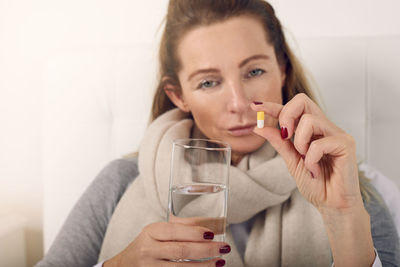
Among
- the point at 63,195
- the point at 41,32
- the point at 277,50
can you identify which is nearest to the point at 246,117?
the point at 277,50

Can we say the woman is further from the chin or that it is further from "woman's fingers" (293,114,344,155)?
"woman's fingers" (293,114,344,155)

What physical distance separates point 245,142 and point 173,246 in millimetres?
468

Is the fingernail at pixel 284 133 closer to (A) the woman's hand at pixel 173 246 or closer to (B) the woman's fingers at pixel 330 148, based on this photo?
(B) the woman's fingers at pixel 330 148

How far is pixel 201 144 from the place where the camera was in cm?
59

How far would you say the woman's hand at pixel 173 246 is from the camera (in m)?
0.61

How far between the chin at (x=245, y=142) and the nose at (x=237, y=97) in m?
0.08

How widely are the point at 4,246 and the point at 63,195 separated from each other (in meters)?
0.28

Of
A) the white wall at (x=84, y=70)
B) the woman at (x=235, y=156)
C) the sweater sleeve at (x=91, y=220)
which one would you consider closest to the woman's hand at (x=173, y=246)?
the woman at (x=235, y=156)

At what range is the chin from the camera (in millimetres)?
1052

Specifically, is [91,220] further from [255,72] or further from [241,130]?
[255,72]

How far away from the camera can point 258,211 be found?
39.3 inches

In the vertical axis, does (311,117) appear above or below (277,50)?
below

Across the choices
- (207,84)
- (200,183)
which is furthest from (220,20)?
(200,183)

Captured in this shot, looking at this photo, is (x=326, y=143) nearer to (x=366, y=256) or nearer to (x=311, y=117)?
(x=311, y=117)
